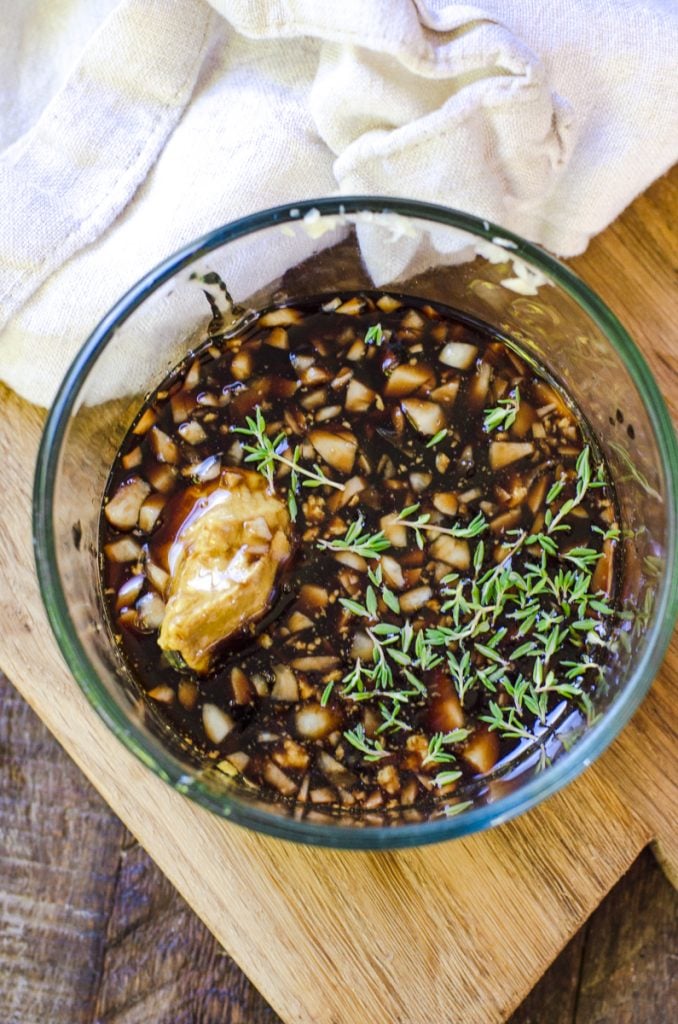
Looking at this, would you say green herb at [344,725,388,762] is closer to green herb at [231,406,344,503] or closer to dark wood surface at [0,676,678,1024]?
green herb at [231,406,344,503]

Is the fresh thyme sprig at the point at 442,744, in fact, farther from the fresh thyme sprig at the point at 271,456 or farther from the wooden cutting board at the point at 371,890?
the fresh thyme sprig at the point at 271,456

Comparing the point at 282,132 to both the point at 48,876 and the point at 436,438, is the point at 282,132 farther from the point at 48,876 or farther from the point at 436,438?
the point at 48,876

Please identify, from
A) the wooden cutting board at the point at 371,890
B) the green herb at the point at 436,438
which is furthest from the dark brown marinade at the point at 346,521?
the wooden cutting board at the point at 371,890

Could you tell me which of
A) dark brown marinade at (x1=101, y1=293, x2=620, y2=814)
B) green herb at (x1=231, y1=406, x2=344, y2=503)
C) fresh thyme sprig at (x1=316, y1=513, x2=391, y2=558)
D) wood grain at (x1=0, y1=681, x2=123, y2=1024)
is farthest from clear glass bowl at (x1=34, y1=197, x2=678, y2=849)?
wood grain at (x1=0, y1=681, x2=123, y2=1024)

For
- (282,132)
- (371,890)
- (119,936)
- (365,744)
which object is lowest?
(119,936)

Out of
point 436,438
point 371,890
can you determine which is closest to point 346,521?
point 436,438
